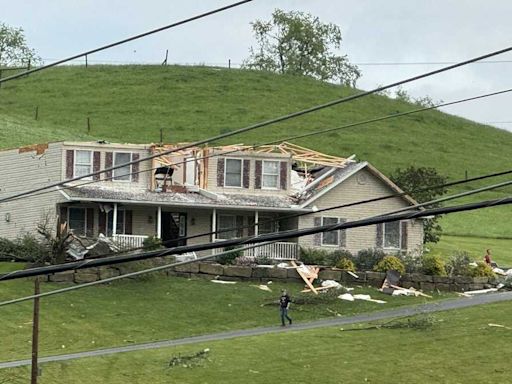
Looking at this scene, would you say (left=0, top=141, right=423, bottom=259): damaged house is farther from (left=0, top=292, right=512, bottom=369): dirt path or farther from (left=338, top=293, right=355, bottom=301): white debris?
(left=0, top=292, right=512, bottom=369): dirt path

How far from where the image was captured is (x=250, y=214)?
152 feet

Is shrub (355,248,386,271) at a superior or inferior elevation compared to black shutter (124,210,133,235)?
inferior

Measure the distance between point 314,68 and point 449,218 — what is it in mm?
60394

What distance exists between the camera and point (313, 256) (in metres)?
43.6

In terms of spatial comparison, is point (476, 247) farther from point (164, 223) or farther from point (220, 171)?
point (164, 223)

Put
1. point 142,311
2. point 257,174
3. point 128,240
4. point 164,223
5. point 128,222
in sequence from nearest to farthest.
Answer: point 142,311, point 128,240, point 128,222, point 164,223, point 257,174

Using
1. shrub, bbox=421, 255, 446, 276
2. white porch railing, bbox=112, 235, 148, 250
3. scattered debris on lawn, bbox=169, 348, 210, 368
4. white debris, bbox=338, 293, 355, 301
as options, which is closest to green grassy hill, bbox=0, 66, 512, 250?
shrub, bbox=421, 255, 446, 276

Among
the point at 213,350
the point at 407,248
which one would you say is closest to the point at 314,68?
the point at 407,248

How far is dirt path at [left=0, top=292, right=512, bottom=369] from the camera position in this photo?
27.4 meters

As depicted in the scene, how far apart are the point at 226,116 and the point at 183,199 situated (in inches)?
1752

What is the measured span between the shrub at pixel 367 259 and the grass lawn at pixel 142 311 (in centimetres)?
401

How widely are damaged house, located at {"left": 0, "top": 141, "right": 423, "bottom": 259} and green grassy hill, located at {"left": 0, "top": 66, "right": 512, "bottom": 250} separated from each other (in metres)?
21.4

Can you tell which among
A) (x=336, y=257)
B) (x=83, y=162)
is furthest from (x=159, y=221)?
(x=336, y=257)

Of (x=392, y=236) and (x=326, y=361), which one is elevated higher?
(x=392, y=236)
